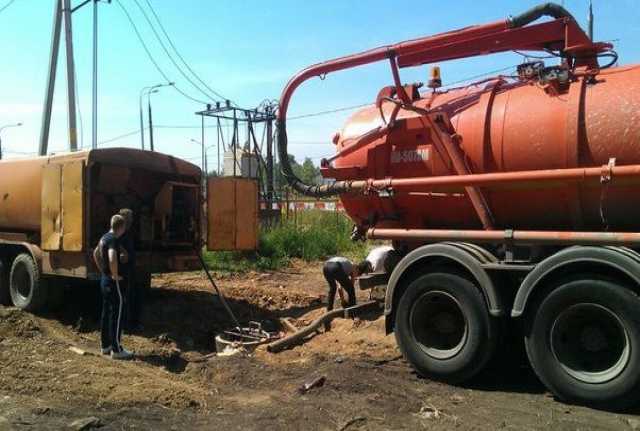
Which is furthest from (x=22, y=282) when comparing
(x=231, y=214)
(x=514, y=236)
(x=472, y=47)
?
(x=514, y=236)

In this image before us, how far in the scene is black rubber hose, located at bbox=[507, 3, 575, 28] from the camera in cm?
645

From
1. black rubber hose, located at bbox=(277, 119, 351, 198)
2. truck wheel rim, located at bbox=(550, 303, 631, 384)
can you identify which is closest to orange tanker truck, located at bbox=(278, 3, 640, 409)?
truck wheel rim, located at bbox=(550, 303, 631, 384)

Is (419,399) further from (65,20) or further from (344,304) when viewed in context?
(65,20)

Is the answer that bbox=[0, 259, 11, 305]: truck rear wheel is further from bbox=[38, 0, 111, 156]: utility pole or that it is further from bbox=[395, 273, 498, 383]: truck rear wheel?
bbox=[395, 273, 498, 383]: truck rear wheel

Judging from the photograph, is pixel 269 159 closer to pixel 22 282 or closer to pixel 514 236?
pixel 22 282

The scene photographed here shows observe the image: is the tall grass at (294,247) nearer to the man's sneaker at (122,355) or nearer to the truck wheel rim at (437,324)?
the man's sneaker at (122,355)

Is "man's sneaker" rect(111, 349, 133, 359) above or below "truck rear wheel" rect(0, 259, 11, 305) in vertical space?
below

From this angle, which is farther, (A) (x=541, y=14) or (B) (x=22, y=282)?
(B) (x=22, y=282)

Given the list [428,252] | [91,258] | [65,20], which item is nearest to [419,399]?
[428,252]

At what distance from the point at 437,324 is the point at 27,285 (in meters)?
7.39

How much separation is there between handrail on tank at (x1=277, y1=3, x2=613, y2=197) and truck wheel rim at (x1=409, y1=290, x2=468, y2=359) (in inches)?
68.5

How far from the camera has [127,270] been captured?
8.16 metres

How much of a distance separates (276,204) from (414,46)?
618 inches

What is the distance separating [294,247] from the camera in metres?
18.0
